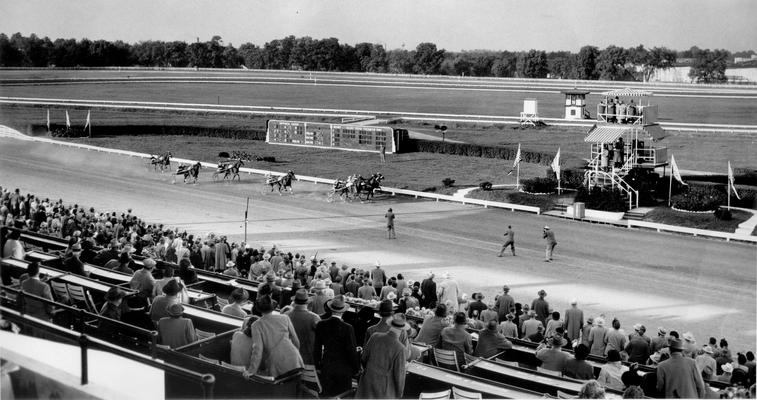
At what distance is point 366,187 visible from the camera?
26453 millimetres

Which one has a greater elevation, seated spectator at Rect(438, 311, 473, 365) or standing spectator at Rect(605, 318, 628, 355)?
seated spectator at Rect(438, 311, 473, 365)

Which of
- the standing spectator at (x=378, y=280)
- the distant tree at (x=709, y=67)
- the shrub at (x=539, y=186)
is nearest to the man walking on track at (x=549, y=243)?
the standing spectator at (x=378, y=280)

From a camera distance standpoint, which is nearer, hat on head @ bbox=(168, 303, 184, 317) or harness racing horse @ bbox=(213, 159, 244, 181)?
hat on head @ bbox=(168, 303, 184, 317)

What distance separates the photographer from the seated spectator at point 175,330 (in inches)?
226

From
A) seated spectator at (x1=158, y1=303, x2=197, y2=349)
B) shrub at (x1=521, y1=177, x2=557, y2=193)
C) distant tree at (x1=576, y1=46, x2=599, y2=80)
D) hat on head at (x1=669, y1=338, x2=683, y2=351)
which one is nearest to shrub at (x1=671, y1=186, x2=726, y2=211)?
shrub at (x1=521, y1=177, x2=557, y2=193)

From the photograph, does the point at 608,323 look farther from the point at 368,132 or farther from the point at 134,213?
the point at 368,132

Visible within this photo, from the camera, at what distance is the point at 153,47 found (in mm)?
93312

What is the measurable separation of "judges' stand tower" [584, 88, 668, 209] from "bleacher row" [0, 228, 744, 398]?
20.8 metres

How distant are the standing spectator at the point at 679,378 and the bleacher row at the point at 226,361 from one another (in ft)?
0.70

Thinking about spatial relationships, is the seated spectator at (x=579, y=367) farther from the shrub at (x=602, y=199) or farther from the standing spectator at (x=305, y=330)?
the shrub at (x=602, y=199)

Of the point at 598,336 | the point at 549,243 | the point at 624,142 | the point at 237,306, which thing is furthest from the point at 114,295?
the point at 624,142

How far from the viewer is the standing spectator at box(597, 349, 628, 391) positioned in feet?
20.5

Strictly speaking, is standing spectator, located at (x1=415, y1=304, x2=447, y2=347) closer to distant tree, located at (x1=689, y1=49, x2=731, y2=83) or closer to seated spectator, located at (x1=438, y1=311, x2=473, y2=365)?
seated spectator, located at (x1=438, y1=311, x2=473, y2=365)

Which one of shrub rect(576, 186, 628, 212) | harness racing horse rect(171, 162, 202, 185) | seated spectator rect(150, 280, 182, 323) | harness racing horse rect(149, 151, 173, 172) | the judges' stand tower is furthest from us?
harness racing horse rect(149, 151, 173, 172)
